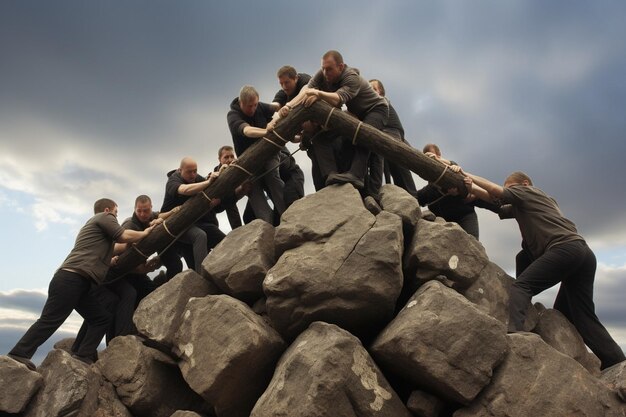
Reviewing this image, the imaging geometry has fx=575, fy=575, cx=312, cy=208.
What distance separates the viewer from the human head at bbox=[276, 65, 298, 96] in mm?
11117

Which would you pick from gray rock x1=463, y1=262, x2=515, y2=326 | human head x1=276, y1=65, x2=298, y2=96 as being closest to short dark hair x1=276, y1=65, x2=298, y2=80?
human head x1=276, y1=65, x2=298, y2=96

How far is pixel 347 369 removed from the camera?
720 cm

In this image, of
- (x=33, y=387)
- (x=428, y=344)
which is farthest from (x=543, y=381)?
(x=33, y=387)

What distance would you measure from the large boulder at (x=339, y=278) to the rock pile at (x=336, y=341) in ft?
0.07

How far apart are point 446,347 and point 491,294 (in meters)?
2.15

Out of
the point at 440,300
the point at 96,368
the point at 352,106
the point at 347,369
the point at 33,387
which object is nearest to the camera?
the point at 347,369

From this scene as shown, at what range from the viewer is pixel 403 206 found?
9.46 m

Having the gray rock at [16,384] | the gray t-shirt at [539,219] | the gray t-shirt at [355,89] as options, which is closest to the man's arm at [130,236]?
the gray rock at [16,384]

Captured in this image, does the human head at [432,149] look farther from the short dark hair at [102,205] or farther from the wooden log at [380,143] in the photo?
the short dark hair at [102,205]

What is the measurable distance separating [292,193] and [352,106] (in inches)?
80.4

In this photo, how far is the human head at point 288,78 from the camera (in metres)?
11.1

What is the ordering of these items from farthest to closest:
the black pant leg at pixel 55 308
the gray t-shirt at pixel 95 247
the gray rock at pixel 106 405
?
1. the gray t-shirt at pixel 95 247
2. the black pant leg at pixel 55 308
3. the gray rock at pixel 106 405

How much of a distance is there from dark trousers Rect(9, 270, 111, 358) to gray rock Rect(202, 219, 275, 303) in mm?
2456

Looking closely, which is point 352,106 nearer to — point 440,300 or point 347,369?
point 440,300
